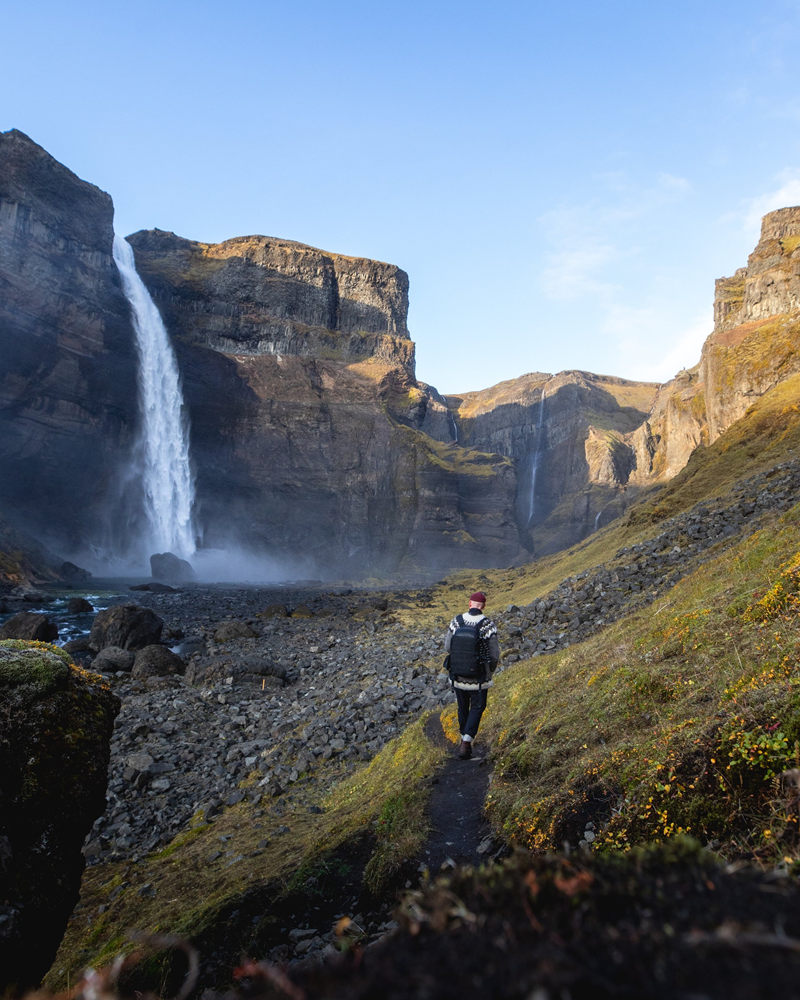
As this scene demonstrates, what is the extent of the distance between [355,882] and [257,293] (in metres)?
104

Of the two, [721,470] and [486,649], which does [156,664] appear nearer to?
[486,649]

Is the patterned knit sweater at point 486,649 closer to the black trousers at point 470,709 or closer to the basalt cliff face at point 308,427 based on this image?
the black trousers at point 470,709

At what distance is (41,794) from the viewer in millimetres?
4883

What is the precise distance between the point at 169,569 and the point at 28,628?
143 ft

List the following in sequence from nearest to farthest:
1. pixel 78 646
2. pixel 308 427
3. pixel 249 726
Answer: pixel 249 726 < pixel 78 646 < pixel 308 427

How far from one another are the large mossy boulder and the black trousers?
4585 mm

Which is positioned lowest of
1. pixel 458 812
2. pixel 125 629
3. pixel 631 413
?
pixel 458 812

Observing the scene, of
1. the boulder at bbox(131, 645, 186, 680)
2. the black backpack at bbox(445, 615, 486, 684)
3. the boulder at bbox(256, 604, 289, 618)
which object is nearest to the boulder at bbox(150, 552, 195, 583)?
the boulder at bbox(256, 604, 289, 618)

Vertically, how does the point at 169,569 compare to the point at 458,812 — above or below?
above

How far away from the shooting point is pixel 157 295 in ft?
302

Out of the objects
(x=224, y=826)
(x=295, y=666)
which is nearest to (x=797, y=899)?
(x=224, y=826)

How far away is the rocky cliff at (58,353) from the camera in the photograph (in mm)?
64188

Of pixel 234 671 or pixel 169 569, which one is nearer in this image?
pixel 234 671

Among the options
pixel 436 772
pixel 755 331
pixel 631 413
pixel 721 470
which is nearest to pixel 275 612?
pixel 721 470
